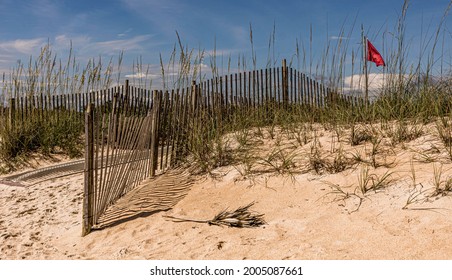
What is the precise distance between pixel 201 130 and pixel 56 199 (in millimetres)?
1979

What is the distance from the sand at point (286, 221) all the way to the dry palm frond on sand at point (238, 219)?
0.21ft

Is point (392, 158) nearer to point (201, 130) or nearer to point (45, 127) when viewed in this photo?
point (201, 130)

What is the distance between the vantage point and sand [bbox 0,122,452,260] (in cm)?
283

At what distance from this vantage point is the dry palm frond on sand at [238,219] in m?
3.42

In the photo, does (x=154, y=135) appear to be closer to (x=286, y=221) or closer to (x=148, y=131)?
(x=148, y=131)

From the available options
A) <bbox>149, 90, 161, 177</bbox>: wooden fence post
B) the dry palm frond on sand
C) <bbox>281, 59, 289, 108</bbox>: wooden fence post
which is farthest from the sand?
<bbox>281, 59, 289, 108</bbox>: wooden fence post

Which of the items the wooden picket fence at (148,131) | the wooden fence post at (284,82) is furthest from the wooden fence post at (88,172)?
the wooden fence post at (284,82)

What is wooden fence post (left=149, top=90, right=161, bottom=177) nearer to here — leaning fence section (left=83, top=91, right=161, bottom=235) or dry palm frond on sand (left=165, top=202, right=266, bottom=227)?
leaning fence section (left=83, top=91, right=161, bottom=235)

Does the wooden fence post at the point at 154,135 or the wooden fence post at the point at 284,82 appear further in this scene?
the wooden fence post at the point at 284,82

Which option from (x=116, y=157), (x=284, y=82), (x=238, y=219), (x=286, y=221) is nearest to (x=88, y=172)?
(x=116, y=157)

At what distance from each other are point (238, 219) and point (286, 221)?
15.8 inches

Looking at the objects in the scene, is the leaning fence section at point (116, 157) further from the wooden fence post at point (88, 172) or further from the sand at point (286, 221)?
the sand at point (286, 221)

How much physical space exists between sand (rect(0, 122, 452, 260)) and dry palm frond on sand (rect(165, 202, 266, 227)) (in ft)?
0.21

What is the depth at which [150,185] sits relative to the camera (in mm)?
4992
